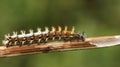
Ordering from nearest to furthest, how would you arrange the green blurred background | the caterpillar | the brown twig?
the brown twig < the caterpillar < the green blurred background

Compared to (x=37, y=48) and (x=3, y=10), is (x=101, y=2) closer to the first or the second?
(x=3, y=10)

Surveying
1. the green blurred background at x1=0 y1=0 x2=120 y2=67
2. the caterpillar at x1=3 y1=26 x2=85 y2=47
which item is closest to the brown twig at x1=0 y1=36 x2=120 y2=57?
the caterpillar at x1=3 y1=26 x2=85 y2=47

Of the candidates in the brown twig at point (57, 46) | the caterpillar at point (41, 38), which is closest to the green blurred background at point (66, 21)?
the caterpillar at point (41, 38)

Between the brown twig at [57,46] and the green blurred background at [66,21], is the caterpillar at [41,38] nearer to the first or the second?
the brown twig at [57,46]

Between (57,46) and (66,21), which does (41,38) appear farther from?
(66,21)

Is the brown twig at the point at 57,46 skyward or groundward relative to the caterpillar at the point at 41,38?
groundward

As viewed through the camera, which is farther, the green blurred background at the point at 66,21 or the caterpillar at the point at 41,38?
the green blurred background at the point at 66,21

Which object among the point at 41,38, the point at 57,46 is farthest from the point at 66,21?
the point at 57,46

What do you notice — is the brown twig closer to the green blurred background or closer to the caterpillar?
the caterpillar
